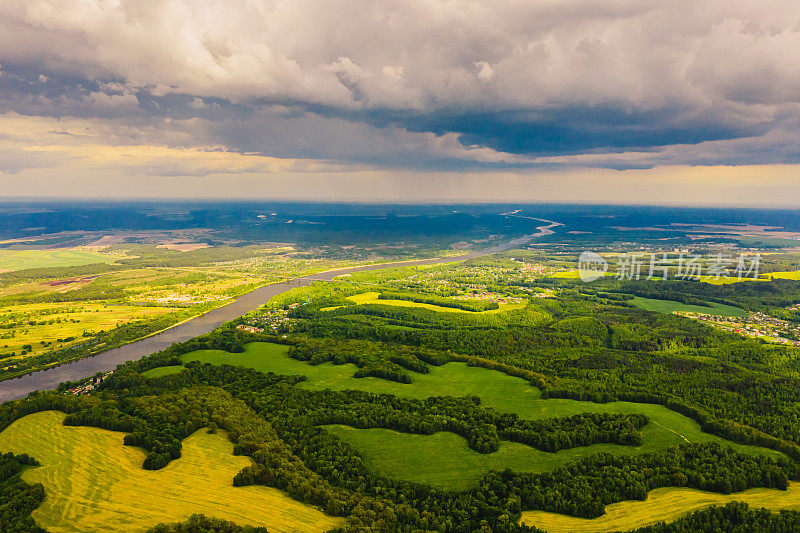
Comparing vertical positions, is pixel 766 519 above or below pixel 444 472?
above

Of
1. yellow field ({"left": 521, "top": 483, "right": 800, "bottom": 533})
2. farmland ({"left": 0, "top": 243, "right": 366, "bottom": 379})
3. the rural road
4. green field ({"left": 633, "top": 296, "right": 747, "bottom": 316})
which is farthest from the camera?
green field ({"left": 633, "top": 296, "right": 747, "bottom": 316})

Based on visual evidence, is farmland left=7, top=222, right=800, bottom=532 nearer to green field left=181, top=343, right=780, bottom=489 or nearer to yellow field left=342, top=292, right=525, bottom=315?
green field left=181, top=343, right=780, bottom=489

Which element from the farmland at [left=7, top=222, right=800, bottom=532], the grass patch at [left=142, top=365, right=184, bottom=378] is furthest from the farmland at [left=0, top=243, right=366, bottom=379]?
the grass patch at [left=142, top=365, right=184, bottom=378]

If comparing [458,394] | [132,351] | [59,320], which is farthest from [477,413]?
[59,320]

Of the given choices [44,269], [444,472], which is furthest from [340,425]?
[44,269]

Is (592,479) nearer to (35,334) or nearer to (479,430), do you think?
(479,430)

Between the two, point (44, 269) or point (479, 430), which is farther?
point (44, 269)
